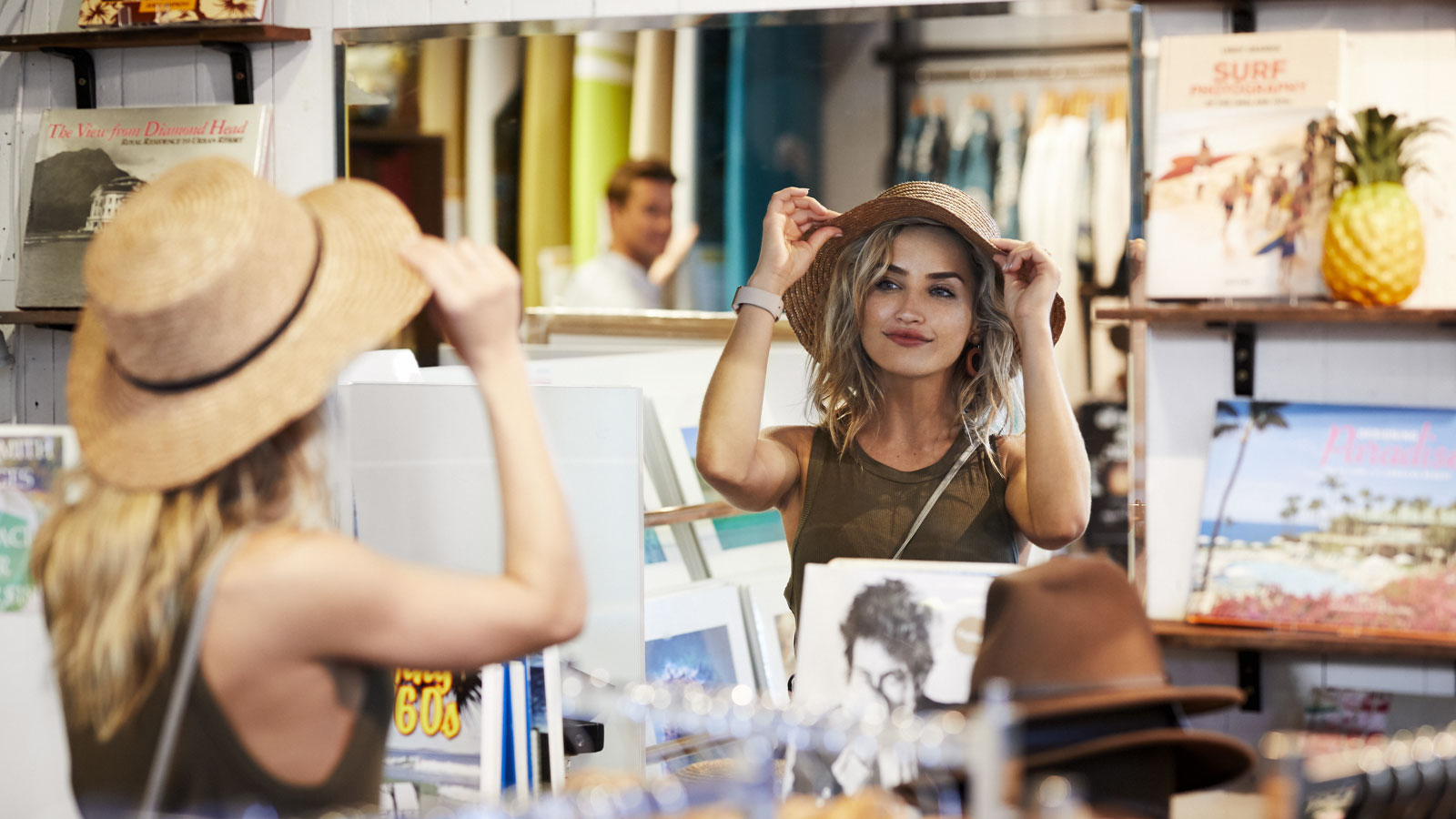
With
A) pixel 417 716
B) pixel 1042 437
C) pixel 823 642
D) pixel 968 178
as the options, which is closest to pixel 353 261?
pixel 823 642

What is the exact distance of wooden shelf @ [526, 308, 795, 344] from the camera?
3.12m

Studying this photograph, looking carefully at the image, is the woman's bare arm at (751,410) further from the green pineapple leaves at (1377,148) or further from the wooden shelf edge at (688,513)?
the green pineapple leaves at (1377,148)

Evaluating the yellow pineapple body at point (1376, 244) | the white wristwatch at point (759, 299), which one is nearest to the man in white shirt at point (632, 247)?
the white wristwatch at point (759, 299)

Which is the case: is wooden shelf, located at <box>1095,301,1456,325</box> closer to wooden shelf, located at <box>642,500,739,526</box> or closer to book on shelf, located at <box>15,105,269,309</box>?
wooden shelf, located at <box>642,500,739,526</box>

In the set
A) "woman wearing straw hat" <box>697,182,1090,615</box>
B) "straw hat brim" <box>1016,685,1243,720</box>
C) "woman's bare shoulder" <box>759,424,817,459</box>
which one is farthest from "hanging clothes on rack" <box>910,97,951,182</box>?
"straw hat brim" <box>1016,685,1243,720</box>

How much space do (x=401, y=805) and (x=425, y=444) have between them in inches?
23.1

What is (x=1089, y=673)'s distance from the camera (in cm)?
122

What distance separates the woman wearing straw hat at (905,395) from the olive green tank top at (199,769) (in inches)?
40.1

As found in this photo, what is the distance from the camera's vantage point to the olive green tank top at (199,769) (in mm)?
1211

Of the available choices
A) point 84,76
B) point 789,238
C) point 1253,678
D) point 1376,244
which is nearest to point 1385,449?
point 1376,244

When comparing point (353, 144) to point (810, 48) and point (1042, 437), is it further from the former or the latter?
point (1042, 437)

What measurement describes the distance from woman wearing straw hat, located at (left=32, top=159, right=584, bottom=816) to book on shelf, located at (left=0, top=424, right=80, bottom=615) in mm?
724

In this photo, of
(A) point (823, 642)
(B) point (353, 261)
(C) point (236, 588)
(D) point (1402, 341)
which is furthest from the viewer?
(D) point (1402, 341)

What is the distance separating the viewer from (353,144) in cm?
332
